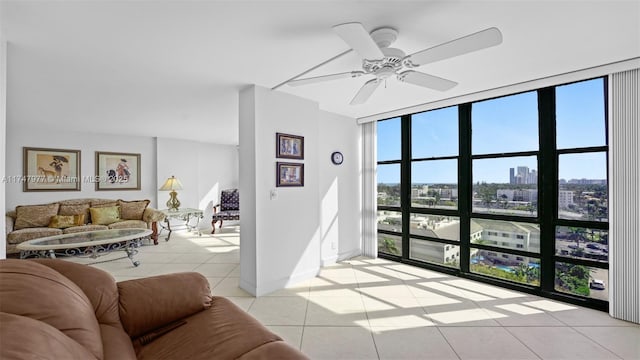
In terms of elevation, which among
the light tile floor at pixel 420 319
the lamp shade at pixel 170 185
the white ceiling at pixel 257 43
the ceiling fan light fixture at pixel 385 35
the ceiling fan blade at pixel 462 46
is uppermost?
the white ceiling at pixel 257 43

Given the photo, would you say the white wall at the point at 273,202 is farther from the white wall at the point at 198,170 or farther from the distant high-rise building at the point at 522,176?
the white wall at the point at 198,170

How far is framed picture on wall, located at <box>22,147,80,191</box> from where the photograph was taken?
495cm

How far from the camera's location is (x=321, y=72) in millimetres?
2557

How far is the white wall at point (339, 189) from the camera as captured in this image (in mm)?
4039

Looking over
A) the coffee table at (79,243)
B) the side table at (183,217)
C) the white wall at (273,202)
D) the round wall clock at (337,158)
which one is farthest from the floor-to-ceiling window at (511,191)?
the side table at (183,217)

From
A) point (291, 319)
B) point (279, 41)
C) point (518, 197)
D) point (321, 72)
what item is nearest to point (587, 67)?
point (518, 197)

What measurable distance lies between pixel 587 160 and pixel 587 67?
0.93m

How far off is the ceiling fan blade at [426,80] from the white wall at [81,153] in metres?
6.00

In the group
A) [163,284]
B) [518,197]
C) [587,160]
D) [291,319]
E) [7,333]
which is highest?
[587,160]

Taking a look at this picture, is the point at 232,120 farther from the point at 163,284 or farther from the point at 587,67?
the point at 587,67

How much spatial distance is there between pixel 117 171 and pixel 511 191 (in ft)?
23.8

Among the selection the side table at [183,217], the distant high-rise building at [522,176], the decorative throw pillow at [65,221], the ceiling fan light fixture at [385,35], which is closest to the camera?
the ceiling fan light fixture at [385,35]

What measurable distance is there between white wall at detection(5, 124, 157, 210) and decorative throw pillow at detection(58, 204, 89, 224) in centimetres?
44

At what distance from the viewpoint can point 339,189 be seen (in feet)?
14.0
